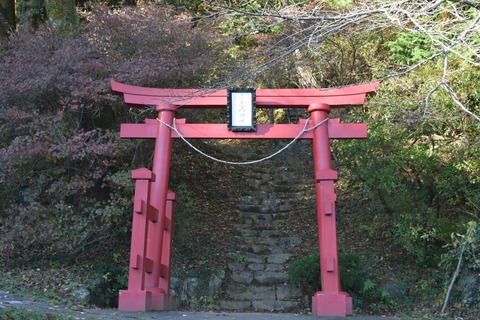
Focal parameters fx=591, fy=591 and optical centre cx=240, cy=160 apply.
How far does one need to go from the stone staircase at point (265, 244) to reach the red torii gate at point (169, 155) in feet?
4.93

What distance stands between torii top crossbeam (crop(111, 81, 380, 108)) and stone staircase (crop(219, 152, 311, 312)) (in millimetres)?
3034

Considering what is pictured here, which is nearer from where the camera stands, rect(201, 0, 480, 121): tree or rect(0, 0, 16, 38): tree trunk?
rect(201, 0, 480, 121): tree

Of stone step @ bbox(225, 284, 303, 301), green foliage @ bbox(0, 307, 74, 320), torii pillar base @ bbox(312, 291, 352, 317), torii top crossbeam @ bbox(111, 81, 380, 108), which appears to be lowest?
green foliage @ bbox(0, 307, 74, 320)

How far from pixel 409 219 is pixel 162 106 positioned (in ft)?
14.3

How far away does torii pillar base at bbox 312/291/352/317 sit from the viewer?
7.57m

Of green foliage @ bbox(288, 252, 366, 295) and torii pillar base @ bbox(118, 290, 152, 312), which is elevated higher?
green foliage @ bbox(288, 252, 366, 295)

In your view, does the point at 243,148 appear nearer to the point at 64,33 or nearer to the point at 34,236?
the point at 64,33

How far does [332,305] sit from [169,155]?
123 inches

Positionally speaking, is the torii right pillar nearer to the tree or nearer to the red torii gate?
the red torii gate

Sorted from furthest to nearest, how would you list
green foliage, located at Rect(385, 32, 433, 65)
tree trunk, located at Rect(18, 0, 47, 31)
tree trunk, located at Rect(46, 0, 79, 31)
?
tree trunk, located at Rect(18, 0, 47, 31) → green foliage, located at Rect(385, 32, 433, 65) → tree trunk, located at Rect(46, 0, 79, 31)

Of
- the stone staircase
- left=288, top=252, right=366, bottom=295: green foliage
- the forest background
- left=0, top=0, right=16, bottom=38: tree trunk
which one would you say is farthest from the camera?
left=0, top=0, right=16, bottom=38: tree trunk

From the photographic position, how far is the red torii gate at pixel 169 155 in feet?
25.3

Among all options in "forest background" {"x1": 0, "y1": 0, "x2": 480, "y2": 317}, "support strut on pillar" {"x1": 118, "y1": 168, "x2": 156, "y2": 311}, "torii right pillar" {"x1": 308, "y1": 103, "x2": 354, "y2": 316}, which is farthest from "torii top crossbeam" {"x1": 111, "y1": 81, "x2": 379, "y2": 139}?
"support strut on pillar" {"x1": 118, "y1": 168, "x2": 156, "y2": 311}

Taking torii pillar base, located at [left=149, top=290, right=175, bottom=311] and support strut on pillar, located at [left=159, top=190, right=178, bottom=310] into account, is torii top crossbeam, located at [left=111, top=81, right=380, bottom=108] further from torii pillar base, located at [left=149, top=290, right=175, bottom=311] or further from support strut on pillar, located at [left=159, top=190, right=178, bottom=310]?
torii pillar base, located at [left=149, top=290, right=175, bottom=311]
